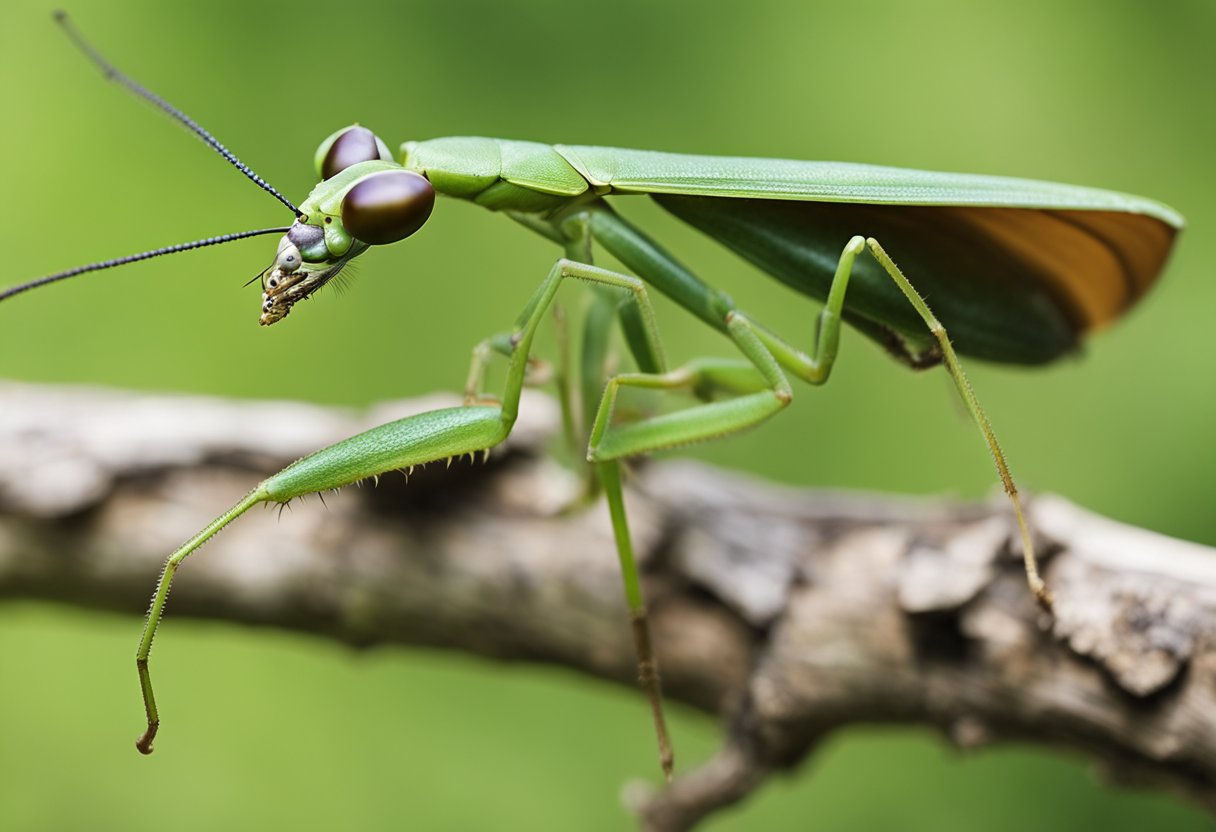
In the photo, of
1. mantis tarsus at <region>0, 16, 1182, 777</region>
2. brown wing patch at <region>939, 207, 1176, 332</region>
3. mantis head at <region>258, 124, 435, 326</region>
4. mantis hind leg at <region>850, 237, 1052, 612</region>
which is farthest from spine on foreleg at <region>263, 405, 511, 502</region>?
→ brown wing patch at <region>939, 207, 1176, 332</region>

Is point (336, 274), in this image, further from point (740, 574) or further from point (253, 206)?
point (253, 206)

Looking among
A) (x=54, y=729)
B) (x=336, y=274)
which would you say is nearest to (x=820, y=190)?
(x=336, y=274)

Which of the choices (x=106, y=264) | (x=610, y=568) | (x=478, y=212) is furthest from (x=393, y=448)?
(x=478, y=212)

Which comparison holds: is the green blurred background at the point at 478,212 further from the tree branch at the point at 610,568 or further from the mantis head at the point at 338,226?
the mantis head at the point at 338,226

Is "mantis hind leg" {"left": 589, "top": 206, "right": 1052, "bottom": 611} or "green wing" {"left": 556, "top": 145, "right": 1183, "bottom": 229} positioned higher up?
"green wing" {"left": 556, "top": 145, "right": 1183, "bottom": 229}

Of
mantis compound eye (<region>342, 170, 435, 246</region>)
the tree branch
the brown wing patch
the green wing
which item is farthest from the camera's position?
the tree branch

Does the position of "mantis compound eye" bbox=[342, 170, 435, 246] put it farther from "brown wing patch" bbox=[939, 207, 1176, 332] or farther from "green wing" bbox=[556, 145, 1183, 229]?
"brown wing patch" bbox=[939, 207, 1176, 332]

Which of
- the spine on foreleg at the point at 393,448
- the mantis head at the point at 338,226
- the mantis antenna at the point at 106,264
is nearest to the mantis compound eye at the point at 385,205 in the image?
the mantis head at the point at 338,226
